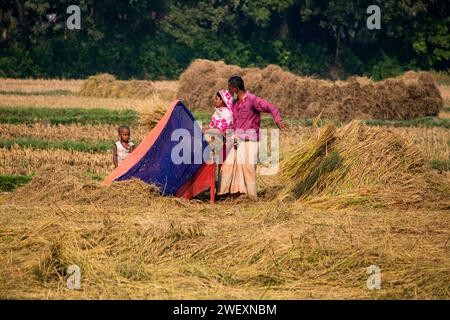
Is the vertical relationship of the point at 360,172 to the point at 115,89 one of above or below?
above

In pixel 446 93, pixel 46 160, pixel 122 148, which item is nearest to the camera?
pixel 122 148

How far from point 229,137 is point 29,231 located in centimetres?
319

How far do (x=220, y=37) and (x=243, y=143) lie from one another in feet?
114

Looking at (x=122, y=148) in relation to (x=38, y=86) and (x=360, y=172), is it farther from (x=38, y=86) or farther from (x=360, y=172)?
(x=38, y=86)

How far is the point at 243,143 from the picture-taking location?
11.0 meters

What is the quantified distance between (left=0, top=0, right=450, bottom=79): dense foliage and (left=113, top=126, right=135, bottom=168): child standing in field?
92.2ft

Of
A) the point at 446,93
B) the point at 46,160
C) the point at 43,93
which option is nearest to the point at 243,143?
the point at 46,160

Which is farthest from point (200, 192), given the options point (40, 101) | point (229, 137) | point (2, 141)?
point (40, 101)

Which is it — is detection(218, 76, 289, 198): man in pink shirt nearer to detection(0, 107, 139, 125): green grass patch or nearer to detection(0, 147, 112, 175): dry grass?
detection(0, 147, 112, 175): dry grass

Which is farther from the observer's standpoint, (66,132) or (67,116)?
(67,116)

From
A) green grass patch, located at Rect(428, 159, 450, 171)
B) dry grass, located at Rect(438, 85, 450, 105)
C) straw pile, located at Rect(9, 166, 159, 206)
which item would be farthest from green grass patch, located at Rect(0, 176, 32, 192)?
dry grass, located at Rect(438, 85, 450, 105)

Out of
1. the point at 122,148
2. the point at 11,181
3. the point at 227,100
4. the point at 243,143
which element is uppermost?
the point at 227,100

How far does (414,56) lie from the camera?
44031 mm
